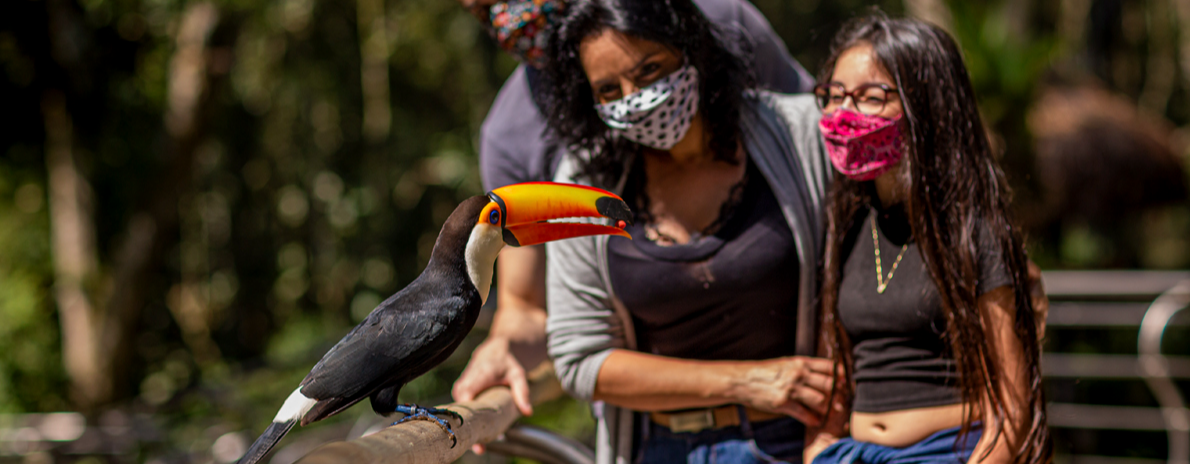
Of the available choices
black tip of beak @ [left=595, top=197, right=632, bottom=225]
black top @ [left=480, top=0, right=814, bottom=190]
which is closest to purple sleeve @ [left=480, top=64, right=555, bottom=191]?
black top @ [left=480, top=0, right=814, bottom=190]

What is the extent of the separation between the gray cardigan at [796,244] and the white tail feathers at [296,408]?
0.86 m

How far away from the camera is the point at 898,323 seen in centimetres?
170

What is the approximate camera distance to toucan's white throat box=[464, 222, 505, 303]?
1.06m

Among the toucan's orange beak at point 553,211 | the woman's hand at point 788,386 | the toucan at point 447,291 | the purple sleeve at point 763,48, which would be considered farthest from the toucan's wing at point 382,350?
the purple sleeve at point 763,48

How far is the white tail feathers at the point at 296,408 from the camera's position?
106 centimetres

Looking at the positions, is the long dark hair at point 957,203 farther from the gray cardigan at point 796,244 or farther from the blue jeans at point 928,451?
the gray cardigan at point 796,244

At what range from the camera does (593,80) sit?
171 centimetres

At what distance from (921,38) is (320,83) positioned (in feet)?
34.1

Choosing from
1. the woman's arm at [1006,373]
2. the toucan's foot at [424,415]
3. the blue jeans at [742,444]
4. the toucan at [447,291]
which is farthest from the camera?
the blue jeans at [742,444]

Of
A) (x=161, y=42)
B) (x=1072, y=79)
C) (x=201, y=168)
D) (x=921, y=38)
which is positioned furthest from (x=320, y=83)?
(x=921, y=38)

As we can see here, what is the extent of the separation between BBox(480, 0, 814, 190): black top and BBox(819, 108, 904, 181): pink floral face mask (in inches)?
14.8

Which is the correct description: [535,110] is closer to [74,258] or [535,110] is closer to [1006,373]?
[1006,373]

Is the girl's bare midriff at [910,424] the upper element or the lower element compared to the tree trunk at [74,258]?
lower

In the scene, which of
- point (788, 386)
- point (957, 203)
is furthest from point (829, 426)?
point (957, 203)
